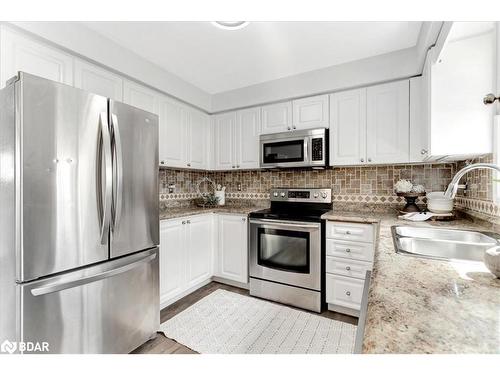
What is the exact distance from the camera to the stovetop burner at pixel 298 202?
2.62m

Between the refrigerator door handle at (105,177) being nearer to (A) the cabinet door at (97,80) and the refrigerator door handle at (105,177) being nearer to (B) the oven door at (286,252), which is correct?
(A) the cabinet door at (97,80)

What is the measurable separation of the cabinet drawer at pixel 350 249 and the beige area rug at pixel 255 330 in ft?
1.89

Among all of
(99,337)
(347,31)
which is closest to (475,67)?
(347,31)

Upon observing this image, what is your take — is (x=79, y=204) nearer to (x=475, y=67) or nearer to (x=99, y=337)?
(x=99, y=337)

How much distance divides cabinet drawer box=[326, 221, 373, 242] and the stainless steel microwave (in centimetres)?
65

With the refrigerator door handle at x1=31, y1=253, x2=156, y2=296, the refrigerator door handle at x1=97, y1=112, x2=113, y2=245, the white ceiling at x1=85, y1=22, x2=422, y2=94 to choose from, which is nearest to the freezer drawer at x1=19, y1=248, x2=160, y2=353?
the refrigerator door handle at x1=31, y1=253, x2=156, y2=296

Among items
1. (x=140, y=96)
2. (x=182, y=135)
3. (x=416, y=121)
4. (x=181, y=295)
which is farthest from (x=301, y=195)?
(x=140, y=96)

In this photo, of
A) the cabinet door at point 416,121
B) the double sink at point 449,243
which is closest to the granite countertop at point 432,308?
the double sink at point 449,243

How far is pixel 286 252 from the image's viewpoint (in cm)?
236

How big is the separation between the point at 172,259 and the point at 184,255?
0.53ft

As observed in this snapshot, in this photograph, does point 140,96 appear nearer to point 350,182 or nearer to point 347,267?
point 350,182

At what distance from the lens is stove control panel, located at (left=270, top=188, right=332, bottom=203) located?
8.82 feet

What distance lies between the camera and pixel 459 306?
1.80ft
